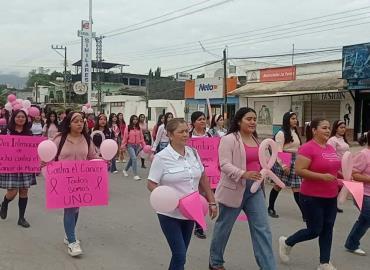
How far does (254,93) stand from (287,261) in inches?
956

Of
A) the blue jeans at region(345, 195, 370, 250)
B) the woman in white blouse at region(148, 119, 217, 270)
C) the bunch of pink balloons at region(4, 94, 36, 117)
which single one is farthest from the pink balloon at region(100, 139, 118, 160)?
the bunch of pink balloons at region(4, 94, 36, 117)

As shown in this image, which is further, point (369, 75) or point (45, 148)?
point (369, 75)

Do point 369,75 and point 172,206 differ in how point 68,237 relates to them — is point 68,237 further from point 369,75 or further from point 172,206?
point 369,75

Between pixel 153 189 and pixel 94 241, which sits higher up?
pixel 153 189

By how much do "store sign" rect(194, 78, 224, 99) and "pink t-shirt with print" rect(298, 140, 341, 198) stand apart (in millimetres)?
29266

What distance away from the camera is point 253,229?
4.61 m

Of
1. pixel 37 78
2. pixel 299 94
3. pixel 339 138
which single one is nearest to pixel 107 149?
pixel 339 138

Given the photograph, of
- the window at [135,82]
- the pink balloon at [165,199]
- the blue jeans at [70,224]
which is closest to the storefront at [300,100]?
the blue jeans at [70,224]

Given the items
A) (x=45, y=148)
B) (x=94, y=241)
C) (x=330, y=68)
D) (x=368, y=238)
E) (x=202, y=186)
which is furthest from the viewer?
(x=330, y=68)

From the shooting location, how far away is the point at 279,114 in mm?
28703

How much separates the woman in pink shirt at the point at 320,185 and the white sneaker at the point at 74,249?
240 centimetres

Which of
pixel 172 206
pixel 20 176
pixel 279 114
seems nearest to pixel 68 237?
pixel 20 176

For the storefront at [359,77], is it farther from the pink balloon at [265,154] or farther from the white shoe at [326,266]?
the pink balloon at [265,154]

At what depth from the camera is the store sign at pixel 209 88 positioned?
1363 inches
